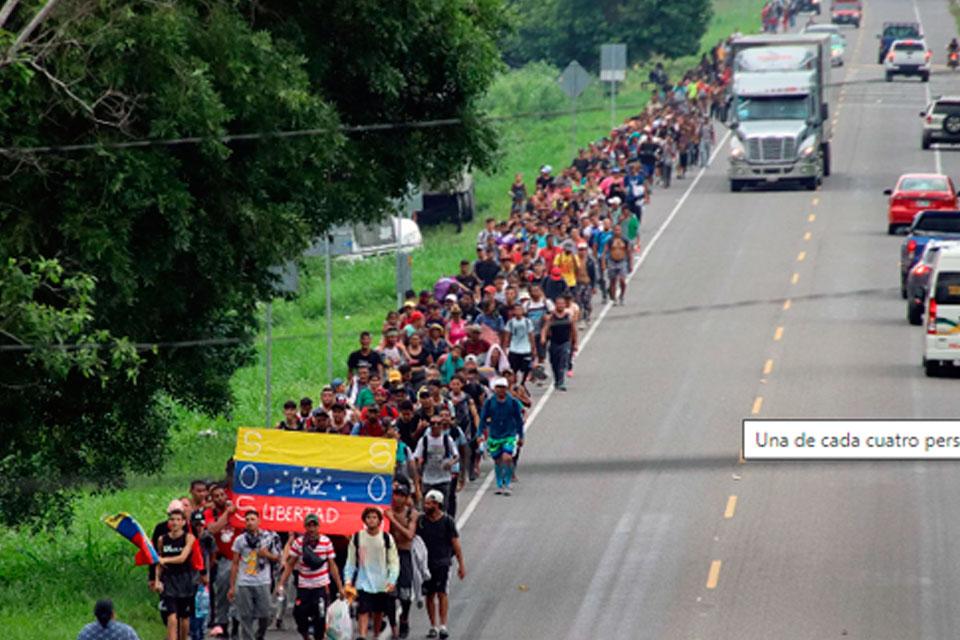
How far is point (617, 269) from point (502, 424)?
12801mm

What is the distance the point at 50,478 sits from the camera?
2109cm

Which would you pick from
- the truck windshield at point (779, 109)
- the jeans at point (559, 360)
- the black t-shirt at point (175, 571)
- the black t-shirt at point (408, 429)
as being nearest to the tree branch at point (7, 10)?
the black t-shirt at point (175, 571)

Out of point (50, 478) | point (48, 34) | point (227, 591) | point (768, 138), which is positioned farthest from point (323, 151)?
point (768, 138)

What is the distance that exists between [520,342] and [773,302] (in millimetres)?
10423

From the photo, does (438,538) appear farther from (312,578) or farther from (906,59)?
(906,59)

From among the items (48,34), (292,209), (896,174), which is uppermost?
(48,34)

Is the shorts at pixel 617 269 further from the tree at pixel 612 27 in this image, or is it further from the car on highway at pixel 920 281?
the tree at pixel 612 27

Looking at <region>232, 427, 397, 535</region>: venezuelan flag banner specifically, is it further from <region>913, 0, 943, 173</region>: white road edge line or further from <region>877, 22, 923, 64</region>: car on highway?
<region>877, 22, 923, 64</region>: car on highway

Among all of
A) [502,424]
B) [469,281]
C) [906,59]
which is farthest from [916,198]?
[906,59]

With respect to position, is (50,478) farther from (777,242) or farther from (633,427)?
(777,242)

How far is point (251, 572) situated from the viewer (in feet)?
55.5

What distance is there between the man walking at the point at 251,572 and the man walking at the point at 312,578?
0.17m

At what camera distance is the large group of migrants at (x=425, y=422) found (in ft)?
55.6

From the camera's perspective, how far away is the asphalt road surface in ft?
59.8
